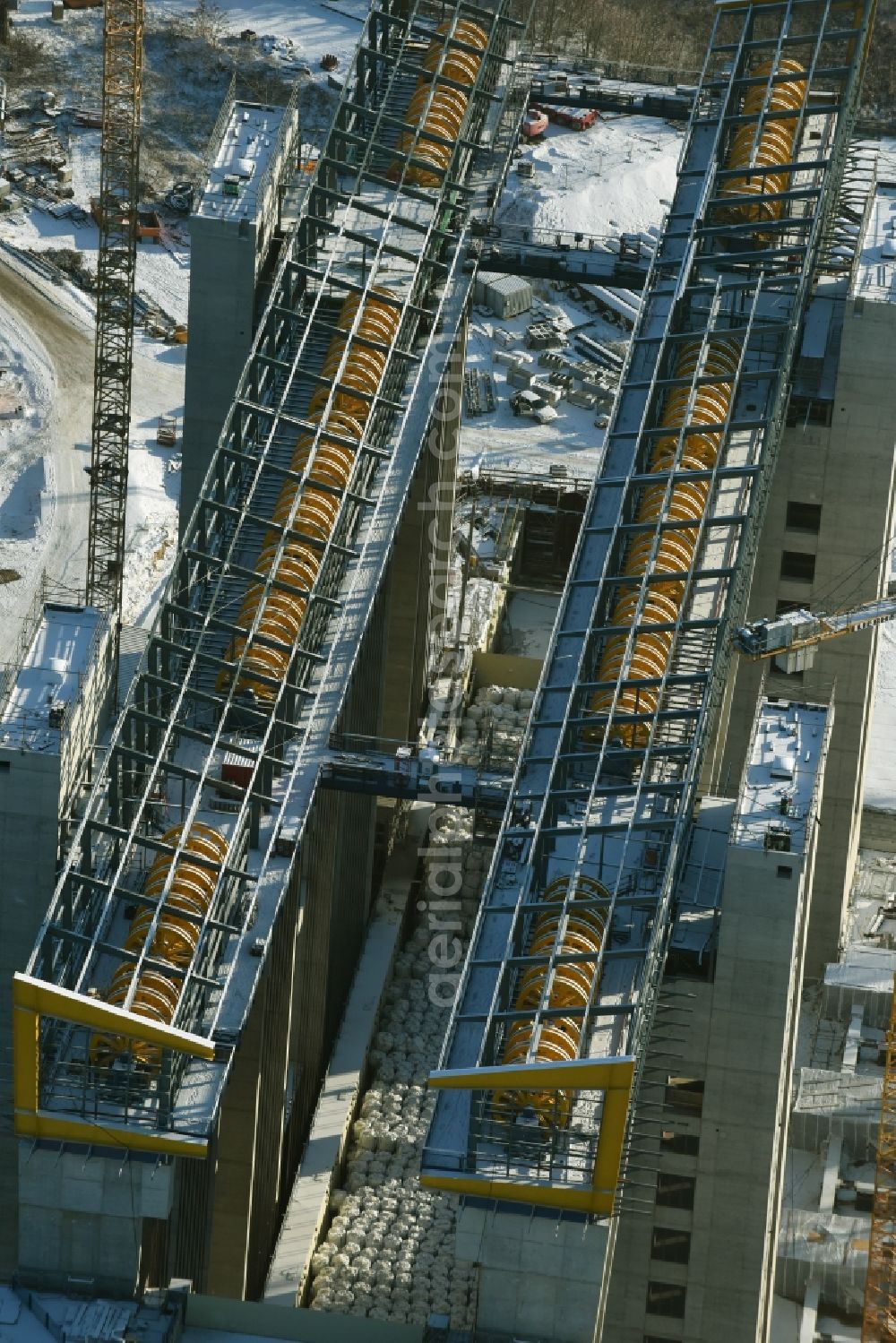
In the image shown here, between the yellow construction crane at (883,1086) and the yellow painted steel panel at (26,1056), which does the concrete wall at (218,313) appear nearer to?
the yellow construction crane at (883,1086)

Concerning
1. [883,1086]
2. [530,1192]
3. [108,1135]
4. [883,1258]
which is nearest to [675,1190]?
[883,1258]

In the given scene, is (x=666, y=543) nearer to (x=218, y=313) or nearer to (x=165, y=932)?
(x=218, y=313)

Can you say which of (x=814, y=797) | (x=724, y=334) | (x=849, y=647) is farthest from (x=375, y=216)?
(x=814, y=797)

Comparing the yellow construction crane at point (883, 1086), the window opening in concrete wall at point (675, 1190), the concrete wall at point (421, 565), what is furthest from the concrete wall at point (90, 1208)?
the concrete wall at point (421, 565)

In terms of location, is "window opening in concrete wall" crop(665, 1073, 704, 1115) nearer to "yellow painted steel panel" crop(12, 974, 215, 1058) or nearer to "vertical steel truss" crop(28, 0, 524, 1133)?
"vertical steel truss" crop(28, 0, 524, 1133)

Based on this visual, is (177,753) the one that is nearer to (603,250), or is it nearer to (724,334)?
(724,334)

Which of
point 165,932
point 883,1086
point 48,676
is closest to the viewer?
point 165,932
